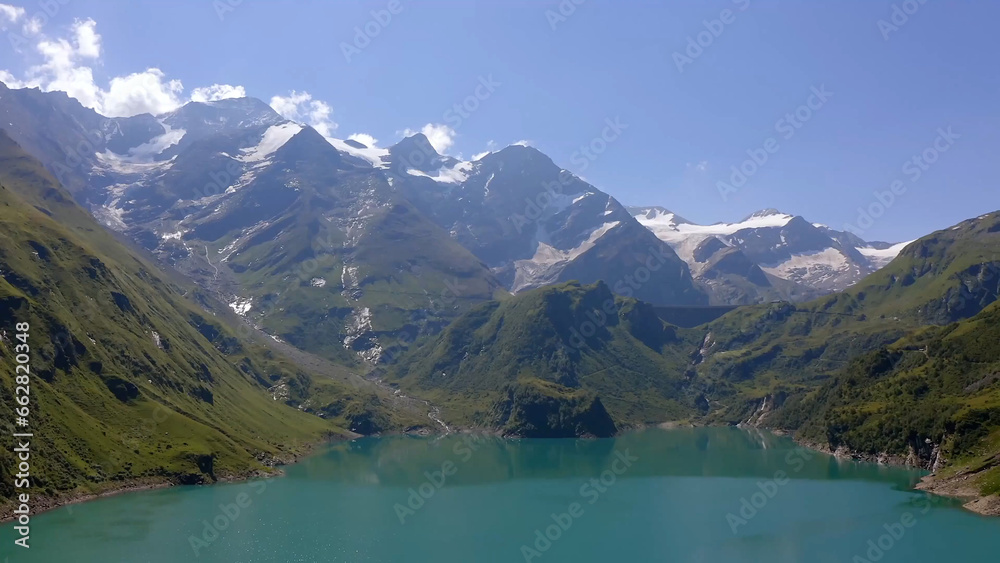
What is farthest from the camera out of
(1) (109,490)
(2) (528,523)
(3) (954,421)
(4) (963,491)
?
(3) (954,421)

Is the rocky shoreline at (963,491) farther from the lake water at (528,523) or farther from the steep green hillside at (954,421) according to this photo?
the lake water at (528,523)

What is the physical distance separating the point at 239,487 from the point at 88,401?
1514 inches

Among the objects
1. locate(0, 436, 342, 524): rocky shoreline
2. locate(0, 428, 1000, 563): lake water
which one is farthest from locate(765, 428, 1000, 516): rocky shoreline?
locate(0, 436, 342, 524): rocky shoreline

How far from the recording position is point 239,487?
161 meters

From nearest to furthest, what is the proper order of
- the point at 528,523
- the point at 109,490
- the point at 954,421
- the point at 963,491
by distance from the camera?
1. the point at 528,523
2. the point at 963,491
3. the point at 109,490
4. the point at 954,421

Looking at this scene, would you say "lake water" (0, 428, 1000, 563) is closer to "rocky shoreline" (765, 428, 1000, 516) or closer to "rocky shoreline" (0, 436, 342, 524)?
"rocky shoreline" (0, 436, 342, 524)

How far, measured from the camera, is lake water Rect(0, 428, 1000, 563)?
Result: 106m

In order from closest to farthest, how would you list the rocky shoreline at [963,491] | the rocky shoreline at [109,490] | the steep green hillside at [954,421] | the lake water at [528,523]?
the lake water at [528,523]
the rocky shoreline at [109,490]
the rocky shoreline at [963,491]
the steep green hillside at [954,421]

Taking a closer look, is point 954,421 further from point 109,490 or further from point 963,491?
point 109,490

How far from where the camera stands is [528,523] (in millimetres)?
130250

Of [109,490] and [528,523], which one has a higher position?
[109,490]

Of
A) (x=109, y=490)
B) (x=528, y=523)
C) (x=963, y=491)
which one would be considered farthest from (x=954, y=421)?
(x=109, y=490)

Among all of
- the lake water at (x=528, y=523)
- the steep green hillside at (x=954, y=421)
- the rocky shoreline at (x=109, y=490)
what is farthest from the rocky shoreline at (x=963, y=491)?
the rocky shoreline at (x=109, y=490)

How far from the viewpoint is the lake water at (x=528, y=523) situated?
10569cm
